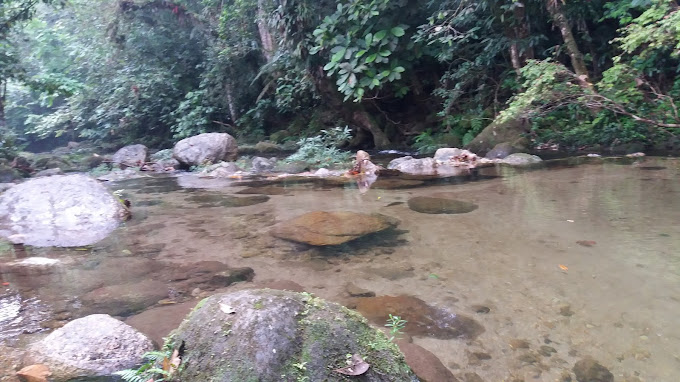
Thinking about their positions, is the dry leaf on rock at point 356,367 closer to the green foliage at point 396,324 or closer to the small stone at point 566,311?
the green foliage at point 396,324

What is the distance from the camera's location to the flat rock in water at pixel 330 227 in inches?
147

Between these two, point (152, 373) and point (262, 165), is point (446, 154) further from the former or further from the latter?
point (152, 373)

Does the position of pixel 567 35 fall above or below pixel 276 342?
above

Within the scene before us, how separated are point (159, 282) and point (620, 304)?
8.96 feet

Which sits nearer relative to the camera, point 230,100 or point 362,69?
point 362,69

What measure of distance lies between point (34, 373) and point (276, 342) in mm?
1137

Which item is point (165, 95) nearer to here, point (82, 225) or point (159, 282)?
point (82, 225)

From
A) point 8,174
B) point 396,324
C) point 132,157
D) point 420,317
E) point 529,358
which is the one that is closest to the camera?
point 529,358

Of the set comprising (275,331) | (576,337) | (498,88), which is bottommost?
(576,337)

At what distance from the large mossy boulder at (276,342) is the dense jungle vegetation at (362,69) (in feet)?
18.4

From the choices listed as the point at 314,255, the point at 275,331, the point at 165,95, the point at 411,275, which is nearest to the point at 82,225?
the point at 314,255

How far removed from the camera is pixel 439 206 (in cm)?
459

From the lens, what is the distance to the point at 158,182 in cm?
841

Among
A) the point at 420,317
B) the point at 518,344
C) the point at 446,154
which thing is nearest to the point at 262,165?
the point at 446,154
